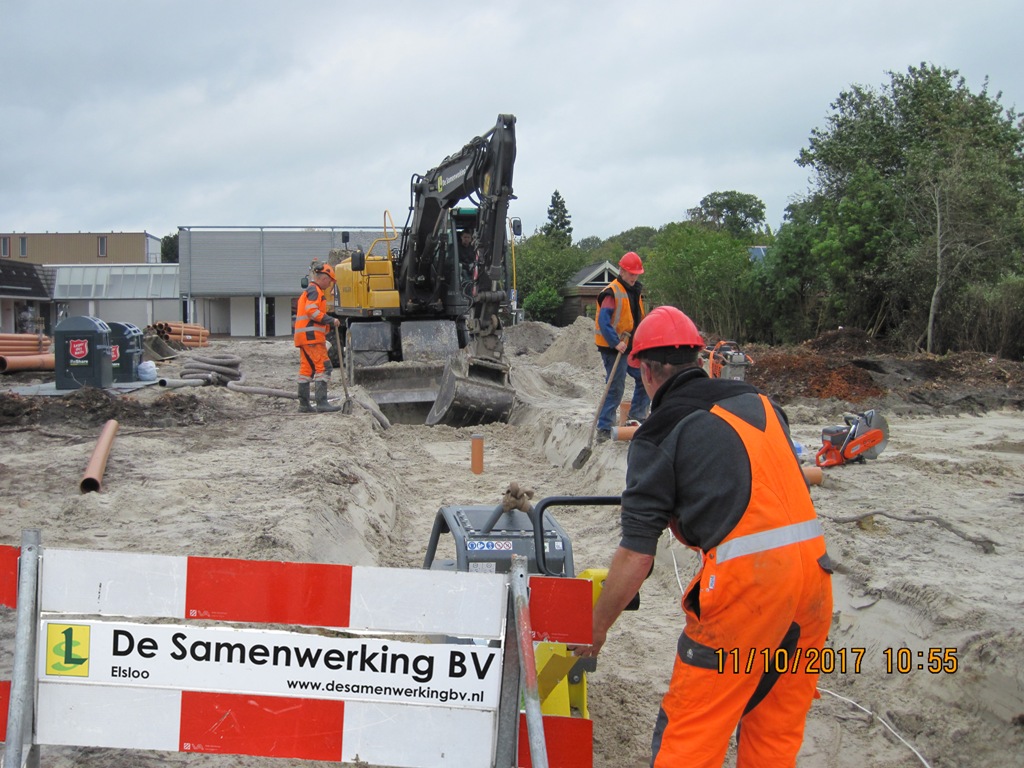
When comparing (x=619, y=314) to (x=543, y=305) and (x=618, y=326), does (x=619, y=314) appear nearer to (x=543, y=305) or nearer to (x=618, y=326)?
(x=618, y=326)

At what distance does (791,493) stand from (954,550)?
368 centimetres

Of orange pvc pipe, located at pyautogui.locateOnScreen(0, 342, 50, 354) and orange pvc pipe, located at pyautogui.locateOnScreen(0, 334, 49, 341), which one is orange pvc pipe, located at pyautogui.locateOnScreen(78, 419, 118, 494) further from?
orange pvc pipe, located at pyautogui.locateOnScreen(0, 334, 49, 341)

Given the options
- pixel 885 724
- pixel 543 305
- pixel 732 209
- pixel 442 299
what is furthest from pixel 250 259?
pixel 732 209

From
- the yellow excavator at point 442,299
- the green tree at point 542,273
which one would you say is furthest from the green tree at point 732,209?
the yellow excavator at point 442,299

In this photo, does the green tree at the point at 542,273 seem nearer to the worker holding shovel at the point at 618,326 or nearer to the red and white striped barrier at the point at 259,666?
the worker holding shovel at the point at 618,326

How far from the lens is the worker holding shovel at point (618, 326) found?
30.3 feet

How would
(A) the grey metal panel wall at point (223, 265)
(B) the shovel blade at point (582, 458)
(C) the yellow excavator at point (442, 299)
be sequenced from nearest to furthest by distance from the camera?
1. (B) the shovel blade at point (582, 458)
2. (C) the yellow excavator at point (442, 299)
3. (A) the grey metal panel wall at point (223, 265)

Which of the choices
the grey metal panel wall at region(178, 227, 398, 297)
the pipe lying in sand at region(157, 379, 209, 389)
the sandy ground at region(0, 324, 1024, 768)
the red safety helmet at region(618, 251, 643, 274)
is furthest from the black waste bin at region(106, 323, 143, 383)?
the grey metal panel wall at region(178, 227, 398, 297)

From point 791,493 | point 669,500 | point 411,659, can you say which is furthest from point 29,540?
point 791,493

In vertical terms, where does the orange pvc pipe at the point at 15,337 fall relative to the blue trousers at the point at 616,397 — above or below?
above

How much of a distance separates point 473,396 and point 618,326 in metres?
4.16

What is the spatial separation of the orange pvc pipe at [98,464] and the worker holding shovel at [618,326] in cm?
485

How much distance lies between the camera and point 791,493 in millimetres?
2658

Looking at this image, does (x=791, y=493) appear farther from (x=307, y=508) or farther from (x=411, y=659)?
(x=307, y=508)
